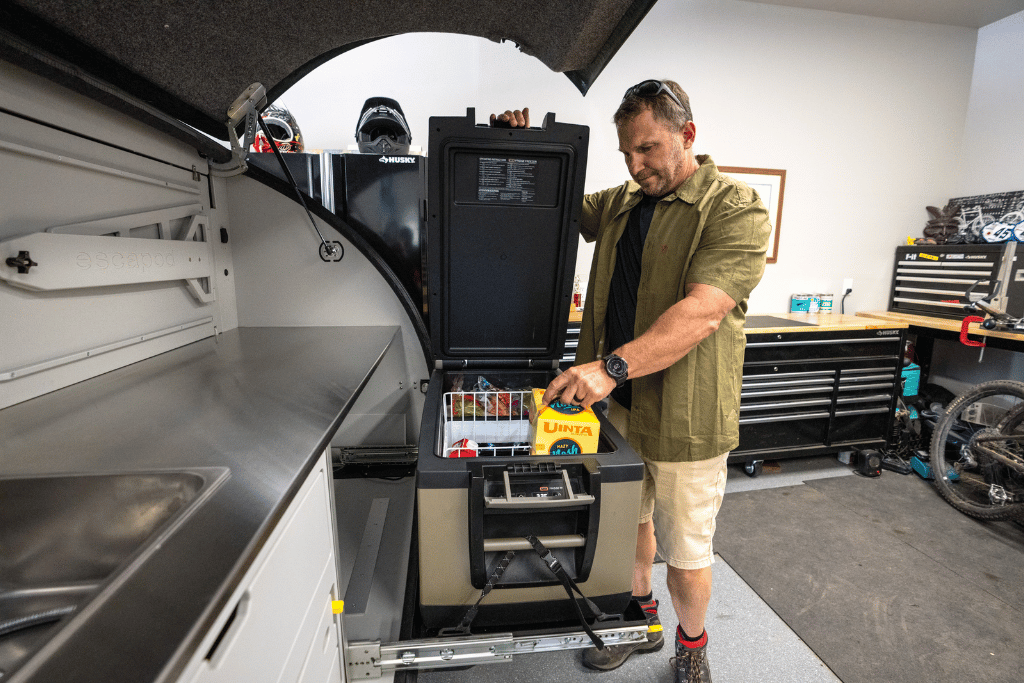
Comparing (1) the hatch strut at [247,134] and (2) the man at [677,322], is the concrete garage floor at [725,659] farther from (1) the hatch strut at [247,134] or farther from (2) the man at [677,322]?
(1) the hatch strut at [247,134]

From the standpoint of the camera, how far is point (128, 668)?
38 cm

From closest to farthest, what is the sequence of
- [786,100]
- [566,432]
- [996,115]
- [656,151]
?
[566,432], [656,151], [786,100], [996,115]

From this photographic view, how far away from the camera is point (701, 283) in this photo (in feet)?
3.97

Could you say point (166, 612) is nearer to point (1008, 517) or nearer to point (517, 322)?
point (517, 322)

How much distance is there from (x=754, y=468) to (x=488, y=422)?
2307mm

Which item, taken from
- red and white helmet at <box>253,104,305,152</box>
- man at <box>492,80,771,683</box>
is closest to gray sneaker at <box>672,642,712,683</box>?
man at <box>492,80,771,683</box>

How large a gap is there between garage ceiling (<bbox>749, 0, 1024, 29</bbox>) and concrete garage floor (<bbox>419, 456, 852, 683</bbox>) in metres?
3.69

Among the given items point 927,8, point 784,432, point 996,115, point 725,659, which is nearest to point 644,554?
point 725,659

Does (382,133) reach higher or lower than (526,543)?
higher

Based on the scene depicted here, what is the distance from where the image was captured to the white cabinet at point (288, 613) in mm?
522

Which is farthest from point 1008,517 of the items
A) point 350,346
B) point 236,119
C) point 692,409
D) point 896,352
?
point 236,119

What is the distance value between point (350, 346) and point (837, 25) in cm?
401

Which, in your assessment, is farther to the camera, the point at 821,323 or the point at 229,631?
the point at 821,323

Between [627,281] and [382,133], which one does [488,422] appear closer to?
[627,281]
